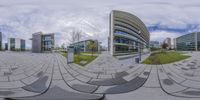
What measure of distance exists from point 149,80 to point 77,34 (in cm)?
107

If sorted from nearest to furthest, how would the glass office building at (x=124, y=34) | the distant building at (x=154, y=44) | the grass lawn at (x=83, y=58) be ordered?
the glass office building at (x=124, y=34) < the grass lawn at (x=83, y=58) < the distant building at (x=154, y=44)

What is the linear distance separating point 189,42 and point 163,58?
16.8 inches

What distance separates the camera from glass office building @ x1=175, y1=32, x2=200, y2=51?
5.52 ft

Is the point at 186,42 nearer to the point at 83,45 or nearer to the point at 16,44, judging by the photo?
the point at 83,45

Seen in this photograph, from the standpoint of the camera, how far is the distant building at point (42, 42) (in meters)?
1.56

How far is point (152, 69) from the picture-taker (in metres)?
1.70

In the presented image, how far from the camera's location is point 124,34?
1.51 metres

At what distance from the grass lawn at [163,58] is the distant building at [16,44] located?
144 centimetres

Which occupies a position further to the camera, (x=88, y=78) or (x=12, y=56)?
(x=12, y=56)

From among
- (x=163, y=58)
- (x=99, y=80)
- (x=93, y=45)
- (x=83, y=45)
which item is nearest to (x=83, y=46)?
(x=83, y=45)

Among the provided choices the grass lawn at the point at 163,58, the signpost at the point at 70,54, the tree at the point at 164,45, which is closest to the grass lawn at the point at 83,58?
the signpost at the point at 70,54

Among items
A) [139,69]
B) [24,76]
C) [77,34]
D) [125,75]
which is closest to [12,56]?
[24,76]

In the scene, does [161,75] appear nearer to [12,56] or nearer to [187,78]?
[187,78]

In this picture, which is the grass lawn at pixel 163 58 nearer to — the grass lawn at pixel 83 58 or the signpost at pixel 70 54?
the grass lawn at pixel 83 58
